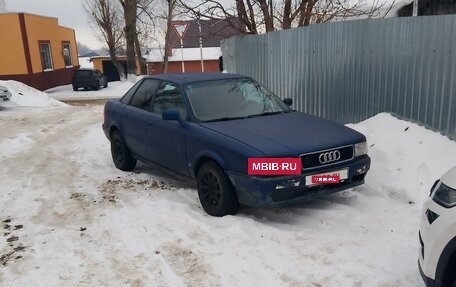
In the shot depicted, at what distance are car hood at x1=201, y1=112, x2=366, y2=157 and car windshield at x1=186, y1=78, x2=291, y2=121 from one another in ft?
0.65

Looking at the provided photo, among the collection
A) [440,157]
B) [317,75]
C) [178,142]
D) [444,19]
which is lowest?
[440,157]

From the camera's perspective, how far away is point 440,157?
543 centimetres

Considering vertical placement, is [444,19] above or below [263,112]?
above

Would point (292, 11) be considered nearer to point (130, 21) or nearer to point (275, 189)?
point (275, 189)

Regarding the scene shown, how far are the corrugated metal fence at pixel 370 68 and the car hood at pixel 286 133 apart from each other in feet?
5.60

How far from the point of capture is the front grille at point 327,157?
171 inches

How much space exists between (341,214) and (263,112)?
157 cm

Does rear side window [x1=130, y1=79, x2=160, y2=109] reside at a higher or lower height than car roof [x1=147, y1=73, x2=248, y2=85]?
lower

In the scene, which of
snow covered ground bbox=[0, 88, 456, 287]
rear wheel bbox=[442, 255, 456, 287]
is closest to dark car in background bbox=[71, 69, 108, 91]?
snow covered ground bbox=[0, 88, 456, 287]

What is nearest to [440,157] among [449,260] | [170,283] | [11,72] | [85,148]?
[449,260]

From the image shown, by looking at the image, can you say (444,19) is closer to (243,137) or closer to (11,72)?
(243,137)

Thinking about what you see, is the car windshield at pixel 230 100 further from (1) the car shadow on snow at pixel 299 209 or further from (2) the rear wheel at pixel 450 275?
(2) the rear wheel at pixel 450 275

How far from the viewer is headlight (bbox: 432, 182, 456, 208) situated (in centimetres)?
265

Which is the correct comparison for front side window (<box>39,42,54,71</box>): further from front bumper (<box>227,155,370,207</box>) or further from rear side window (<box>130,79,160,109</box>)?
front bumper (<box>227,155,370,207</box>)
